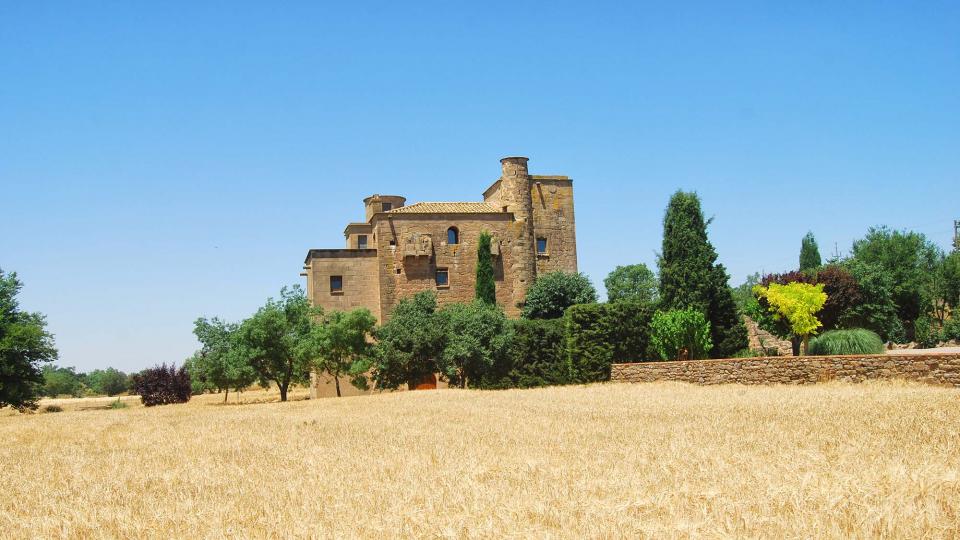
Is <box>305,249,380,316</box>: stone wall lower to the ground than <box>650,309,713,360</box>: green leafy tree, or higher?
higher

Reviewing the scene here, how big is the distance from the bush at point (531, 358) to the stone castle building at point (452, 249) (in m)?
12.1

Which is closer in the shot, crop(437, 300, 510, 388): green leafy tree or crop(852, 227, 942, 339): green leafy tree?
crop(437, 300, 510, 388): green leafy tree

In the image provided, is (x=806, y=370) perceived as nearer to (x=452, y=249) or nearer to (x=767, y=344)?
(x=767, y=344)

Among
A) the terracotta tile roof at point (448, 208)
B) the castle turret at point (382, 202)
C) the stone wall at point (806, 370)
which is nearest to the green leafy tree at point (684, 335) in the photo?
the stone wall at point (806, 370)

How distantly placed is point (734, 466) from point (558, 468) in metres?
2.09

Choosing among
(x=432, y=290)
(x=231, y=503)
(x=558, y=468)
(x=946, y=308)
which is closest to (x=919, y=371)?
(x=558, y=468)

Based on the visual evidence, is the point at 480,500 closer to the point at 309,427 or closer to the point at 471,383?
the point at 309,427

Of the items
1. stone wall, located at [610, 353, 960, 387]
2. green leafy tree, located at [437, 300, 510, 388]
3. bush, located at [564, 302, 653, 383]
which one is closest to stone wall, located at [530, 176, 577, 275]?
green leafy tree, located at [437, 300, 510, 388]

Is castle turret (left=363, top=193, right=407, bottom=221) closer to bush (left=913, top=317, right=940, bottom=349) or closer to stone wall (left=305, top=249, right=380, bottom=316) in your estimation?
stone wall (left=305, top=249, right=380, bottom=316)

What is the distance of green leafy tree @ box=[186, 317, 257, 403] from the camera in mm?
39531

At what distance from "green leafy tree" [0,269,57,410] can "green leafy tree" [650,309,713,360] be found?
28.3 meters

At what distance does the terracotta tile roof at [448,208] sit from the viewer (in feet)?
160

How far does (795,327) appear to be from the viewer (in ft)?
115

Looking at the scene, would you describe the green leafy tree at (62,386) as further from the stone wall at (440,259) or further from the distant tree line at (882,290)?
the distant tree line at (882,290)
